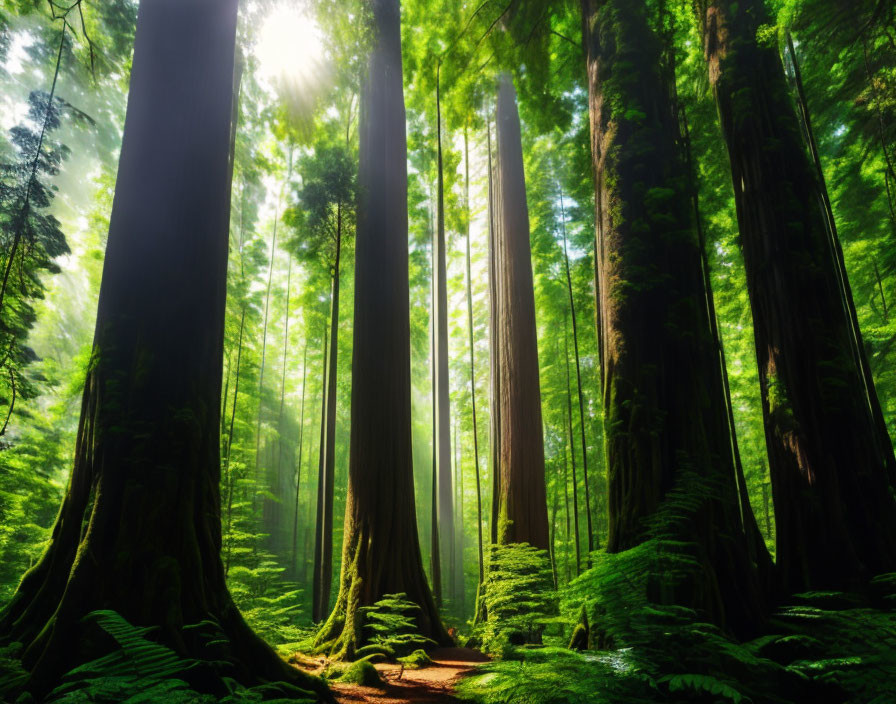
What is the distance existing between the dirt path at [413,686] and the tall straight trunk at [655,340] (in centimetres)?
193

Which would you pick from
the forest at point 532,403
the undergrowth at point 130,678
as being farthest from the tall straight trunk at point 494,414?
the undergrowth at point 130,678

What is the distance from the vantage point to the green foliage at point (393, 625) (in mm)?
4168

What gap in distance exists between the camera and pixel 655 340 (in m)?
2.88

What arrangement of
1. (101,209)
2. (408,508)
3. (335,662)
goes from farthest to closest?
(101,209) < (408,508) < (335,662)

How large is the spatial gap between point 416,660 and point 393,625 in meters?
0.44

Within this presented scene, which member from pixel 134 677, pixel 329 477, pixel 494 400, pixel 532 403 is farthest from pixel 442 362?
pixel 134 677

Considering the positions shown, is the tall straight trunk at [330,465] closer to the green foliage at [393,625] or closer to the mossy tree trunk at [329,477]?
the mossy tree trunk at [329,477]

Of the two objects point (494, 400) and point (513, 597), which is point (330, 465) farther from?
point (513, 597)

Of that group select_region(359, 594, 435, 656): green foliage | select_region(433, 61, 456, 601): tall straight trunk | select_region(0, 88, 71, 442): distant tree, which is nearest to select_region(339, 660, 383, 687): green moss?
select_region(359, 594, 435, 656): green foliage

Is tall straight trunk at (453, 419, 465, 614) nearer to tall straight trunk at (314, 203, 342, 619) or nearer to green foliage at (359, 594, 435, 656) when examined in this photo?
tall straight trunk at (314, 203, 342, 619)

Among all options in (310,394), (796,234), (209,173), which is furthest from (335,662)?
(310,394)

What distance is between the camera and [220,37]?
342 centimetres

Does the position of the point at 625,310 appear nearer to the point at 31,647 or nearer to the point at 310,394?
the point at 31,647

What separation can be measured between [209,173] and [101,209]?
36.3 ft
